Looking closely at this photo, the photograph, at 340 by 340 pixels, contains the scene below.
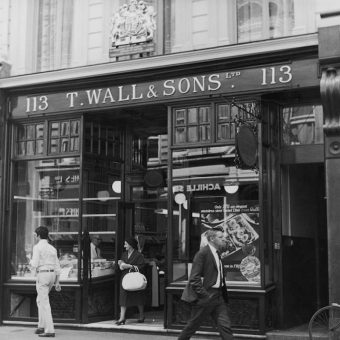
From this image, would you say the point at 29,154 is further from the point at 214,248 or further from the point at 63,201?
the point at 214,248

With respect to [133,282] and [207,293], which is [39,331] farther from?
[207,293]

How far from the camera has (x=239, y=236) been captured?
10.5 m

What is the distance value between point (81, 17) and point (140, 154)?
292cm

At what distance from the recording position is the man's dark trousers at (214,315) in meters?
8.33

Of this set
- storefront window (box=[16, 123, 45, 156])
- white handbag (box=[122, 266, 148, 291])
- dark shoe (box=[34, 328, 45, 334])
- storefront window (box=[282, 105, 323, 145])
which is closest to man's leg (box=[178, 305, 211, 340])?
white handbag (box=[122, 266, 148, 291])

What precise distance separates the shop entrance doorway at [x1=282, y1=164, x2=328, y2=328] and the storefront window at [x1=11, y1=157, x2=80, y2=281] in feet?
12.8

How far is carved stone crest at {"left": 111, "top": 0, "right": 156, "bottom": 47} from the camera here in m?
11.4

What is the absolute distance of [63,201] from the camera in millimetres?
12141

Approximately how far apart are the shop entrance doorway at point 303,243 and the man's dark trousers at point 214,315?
218cm

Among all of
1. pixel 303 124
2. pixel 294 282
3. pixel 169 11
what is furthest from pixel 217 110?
pixel 294 282

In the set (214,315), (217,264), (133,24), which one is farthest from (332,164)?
(133,24)

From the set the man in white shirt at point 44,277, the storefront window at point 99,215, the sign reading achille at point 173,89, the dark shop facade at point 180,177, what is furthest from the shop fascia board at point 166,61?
the man in white shirt at point 44,277

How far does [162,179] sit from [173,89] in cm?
216

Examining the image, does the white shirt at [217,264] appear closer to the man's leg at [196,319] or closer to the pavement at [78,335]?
the man's leg at [196,319]
